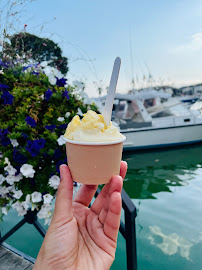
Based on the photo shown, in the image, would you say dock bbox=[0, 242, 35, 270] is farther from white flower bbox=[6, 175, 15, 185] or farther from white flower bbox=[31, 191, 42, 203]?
white flower bbox=[6, 175, 15, 185]

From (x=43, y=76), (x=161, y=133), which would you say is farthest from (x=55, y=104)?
(x=161, y=133)

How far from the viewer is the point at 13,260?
6.92 feet

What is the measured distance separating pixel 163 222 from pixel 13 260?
9.07ft

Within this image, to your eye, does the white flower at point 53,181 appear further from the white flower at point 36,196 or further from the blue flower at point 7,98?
the blue flower at point 7,98

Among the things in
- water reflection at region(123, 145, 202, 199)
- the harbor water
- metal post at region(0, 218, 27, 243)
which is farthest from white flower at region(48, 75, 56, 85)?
water reflection at region(123, 145, 202, 199)

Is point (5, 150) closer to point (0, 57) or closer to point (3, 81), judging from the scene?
point (3, 81)

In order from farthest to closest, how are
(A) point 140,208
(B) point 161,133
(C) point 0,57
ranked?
(B) point 161,133 < (A) point 140,208 < (C) point 0,57

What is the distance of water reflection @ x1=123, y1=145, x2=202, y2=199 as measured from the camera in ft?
19.2

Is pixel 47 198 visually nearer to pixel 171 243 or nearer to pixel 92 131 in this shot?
pixel 92 131

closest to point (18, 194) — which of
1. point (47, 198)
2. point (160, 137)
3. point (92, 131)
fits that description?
point (47, 198)

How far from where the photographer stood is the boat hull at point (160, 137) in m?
10.1

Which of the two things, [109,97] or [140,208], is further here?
[140,208]

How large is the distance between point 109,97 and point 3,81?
1.22 metres

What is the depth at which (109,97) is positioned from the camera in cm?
112
